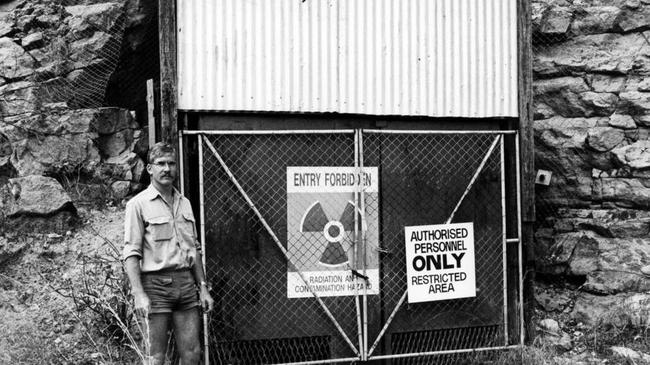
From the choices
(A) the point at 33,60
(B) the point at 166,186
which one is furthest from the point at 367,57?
(A) the point at 33,60

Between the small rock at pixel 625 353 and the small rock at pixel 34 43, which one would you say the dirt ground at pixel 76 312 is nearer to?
the small rock at pixel 625 353

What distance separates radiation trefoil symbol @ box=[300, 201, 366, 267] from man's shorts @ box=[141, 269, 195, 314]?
177 centimetres

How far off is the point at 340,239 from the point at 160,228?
222 cm

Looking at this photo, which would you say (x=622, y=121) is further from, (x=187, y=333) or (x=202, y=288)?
(x=187, y=333)

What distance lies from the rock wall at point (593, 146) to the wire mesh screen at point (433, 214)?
1.91m

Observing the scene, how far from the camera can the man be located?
5930 mm

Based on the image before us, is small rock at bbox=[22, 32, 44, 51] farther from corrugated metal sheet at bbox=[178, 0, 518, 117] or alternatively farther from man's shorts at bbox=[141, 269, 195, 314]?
man's shorts at bbox=[141, 269, 195, 314]

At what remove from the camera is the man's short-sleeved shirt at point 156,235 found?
19.5 ft

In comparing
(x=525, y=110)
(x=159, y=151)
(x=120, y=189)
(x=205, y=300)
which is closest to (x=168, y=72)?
(x=159, y=151)

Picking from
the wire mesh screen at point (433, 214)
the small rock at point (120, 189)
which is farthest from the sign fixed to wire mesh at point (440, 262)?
the small rock at point (120, 189)

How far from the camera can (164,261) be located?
5977mm

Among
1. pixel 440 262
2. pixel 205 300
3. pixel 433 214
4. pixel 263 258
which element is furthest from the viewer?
pixel 433 214

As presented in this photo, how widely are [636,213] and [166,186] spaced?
661 centimetres

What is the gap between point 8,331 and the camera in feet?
26.7
